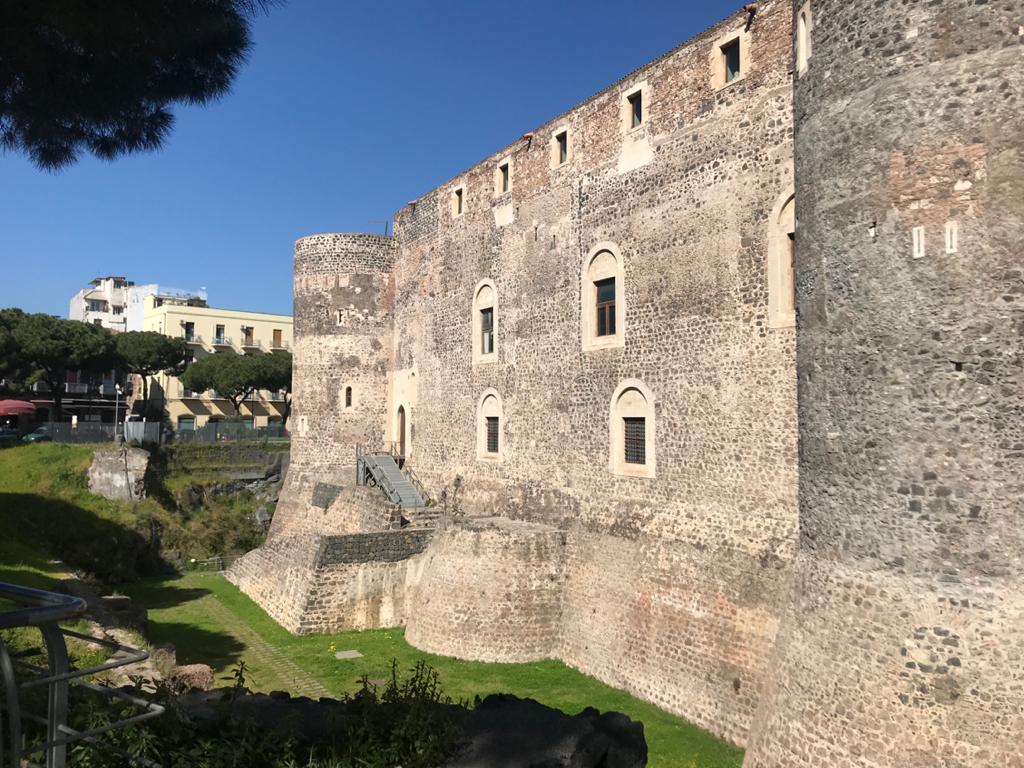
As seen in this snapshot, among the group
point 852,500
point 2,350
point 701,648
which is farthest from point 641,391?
point 2,350

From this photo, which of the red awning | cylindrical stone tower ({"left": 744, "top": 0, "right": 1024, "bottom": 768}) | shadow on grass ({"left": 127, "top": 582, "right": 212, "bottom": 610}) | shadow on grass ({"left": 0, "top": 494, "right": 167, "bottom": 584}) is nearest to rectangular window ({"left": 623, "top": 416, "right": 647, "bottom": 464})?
cylindrical stone tower ({"left": 744, "top": 0, "right": 1024, "bottom": 768})

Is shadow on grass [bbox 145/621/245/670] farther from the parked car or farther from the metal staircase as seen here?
the parked car

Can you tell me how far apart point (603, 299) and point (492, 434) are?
4.85 meters

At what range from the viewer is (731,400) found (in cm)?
1121

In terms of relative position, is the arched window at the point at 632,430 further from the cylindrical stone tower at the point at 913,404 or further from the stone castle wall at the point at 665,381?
the cylindrical stone tower at the point at 913,404

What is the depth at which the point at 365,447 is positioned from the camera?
2252cm

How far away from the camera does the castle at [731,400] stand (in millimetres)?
6785

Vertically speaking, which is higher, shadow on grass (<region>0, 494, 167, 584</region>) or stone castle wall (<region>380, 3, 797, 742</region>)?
stone castle wall (<region>380, 3, 797, 742</region>)

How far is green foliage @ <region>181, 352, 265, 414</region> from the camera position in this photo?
37031 millimetres

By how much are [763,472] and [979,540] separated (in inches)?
158

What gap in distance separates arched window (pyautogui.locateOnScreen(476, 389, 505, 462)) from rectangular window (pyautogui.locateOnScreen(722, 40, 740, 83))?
7.98 meters

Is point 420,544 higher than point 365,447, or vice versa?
point 365,447

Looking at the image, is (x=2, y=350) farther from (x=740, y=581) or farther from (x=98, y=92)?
(x=740, y=581)

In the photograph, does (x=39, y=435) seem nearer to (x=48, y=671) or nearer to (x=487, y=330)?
→ (x=487, y=330)
